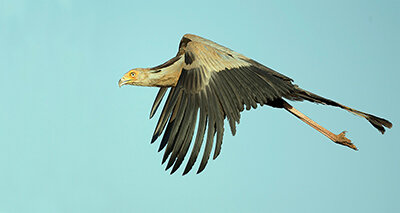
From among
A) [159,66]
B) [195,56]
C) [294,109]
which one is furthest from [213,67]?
[294,109]

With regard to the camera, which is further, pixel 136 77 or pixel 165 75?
pixel 136 77

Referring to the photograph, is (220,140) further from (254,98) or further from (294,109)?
(294,109)

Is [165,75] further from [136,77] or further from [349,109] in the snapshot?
[349,109]

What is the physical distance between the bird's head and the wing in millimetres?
826

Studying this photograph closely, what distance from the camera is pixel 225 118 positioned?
9148 mm

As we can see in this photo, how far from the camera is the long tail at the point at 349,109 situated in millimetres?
11047

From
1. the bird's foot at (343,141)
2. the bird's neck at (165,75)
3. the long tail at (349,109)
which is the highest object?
the bird's neck at (165,75)

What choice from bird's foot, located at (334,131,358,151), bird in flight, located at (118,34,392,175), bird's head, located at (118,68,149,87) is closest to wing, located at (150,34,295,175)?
bird in flight, located at (118,34,392,175)

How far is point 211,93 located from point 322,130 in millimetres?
3503

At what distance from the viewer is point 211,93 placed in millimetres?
9250

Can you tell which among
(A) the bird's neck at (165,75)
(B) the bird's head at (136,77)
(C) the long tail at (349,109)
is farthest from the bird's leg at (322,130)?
(B) the bird's head at (136,77)

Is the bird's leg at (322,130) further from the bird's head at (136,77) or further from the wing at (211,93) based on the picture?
the bird's head at (136,77)

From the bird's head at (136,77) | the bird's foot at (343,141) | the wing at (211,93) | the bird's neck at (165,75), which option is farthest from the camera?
the bird's foot at (343,141)

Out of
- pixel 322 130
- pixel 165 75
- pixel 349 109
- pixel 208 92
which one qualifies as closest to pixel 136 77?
pixel 165 75
